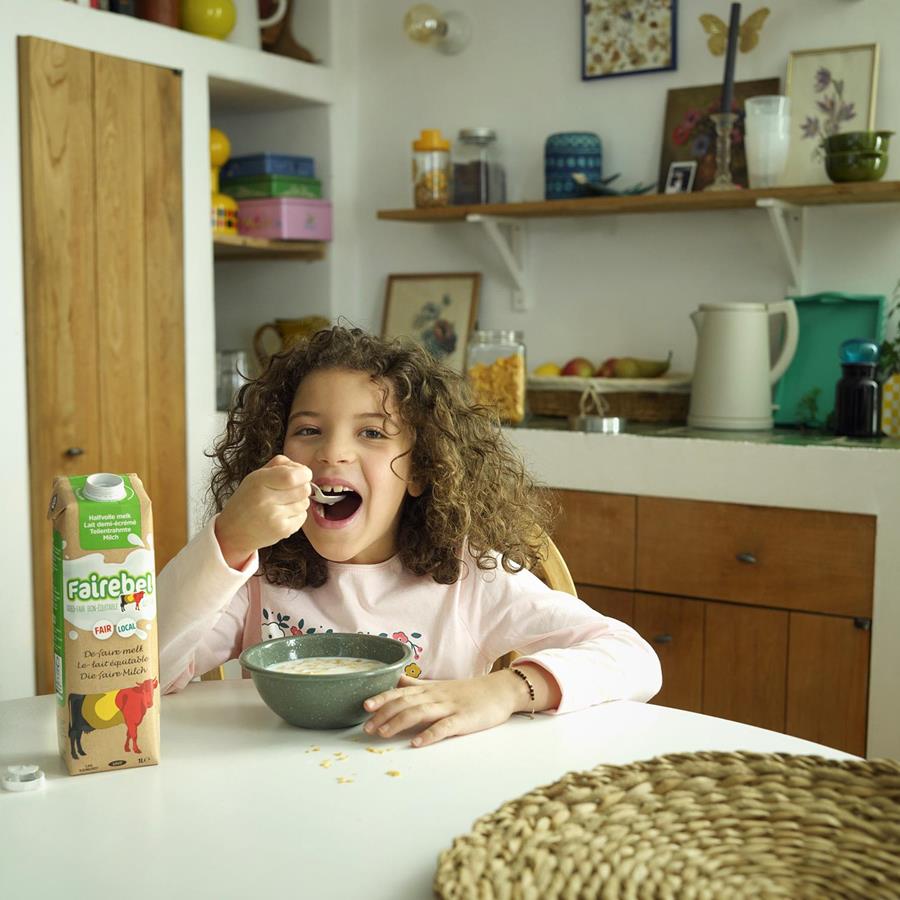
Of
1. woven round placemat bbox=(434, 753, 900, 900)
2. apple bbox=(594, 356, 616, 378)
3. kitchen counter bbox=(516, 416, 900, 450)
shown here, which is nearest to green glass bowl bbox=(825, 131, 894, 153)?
kitchen counter bbox=(516, 416, 900, 450)

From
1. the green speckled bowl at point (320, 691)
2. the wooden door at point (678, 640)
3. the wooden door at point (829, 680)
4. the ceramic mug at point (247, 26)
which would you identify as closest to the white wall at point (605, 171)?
the ceramic mug at point (247, 26)

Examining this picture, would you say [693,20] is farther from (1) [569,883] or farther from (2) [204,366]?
(1) [569,883]

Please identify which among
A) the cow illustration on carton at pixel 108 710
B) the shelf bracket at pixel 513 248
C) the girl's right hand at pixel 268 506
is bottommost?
→ the cow illustration on carton at pixel 108 710

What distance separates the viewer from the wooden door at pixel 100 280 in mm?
2678

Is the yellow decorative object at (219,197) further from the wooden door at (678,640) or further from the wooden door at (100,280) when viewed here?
the wooden door at (678,640)

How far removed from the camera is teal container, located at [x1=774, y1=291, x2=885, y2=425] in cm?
281

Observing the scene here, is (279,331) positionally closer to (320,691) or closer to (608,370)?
(608,370)

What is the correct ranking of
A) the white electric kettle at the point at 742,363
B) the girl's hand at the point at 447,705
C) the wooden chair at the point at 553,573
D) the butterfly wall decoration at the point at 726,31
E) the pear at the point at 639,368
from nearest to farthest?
the girl's hand at the point at 447,705
the wooden chair at the point at 553,573
the white electric kettle at the point at 742,363
the butterfly wall decoration at the point at 726,31
the pear at the point at 639,368

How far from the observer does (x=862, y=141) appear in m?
2.63

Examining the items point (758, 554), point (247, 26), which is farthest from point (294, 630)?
point (247, 26)

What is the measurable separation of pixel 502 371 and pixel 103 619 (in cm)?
202

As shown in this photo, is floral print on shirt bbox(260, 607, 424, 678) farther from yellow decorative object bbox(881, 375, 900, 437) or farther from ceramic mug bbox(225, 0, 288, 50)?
ceramic mug bbox(225, 0, 288, 50)

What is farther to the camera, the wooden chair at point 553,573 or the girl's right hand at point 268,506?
the wooden chair at point 553,573

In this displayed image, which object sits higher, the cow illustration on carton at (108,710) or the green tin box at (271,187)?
the green tin box at (271,187)
